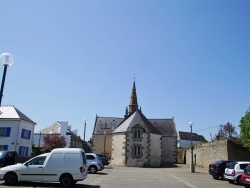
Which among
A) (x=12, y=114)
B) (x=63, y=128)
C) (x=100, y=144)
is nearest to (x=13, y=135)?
(x=12, y=114)

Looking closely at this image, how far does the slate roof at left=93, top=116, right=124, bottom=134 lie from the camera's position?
56.5m

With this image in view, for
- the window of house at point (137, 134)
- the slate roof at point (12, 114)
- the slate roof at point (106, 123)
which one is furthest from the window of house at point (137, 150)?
the slate roof at point (12, 114)

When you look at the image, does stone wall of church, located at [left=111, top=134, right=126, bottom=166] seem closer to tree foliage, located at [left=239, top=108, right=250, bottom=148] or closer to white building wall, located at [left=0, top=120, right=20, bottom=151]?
white building wall, located at [left=0, top=120, right=20, bottom=151]

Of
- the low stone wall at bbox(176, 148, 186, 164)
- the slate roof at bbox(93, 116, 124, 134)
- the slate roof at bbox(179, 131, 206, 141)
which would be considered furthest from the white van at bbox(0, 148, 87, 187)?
the slate roof at bbox(179, 131, 206, 141)

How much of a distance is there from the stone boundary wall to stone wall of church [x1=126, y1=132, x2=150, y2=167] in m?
8.10

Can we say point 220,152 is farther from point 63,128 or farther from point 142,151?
point 63,128

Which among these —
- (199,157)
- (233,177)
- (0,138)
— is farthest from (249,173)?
(0,138)

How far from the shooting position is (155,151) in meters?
46.4

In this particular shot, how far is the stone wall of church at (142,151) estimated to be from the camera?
145 ft

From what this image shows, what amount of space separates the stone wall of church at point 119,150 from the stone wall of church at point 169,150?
38.7ft

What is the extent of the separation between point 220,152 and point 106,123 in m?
28.6

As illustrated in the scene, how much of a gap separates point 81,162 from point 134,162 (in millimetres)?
31194

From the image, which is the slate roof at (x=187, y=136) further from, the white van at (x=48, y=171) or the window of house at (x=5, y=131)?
the white van at (x=48, y=171)

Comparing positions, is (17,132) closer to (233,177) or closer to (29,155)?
(29,155)
